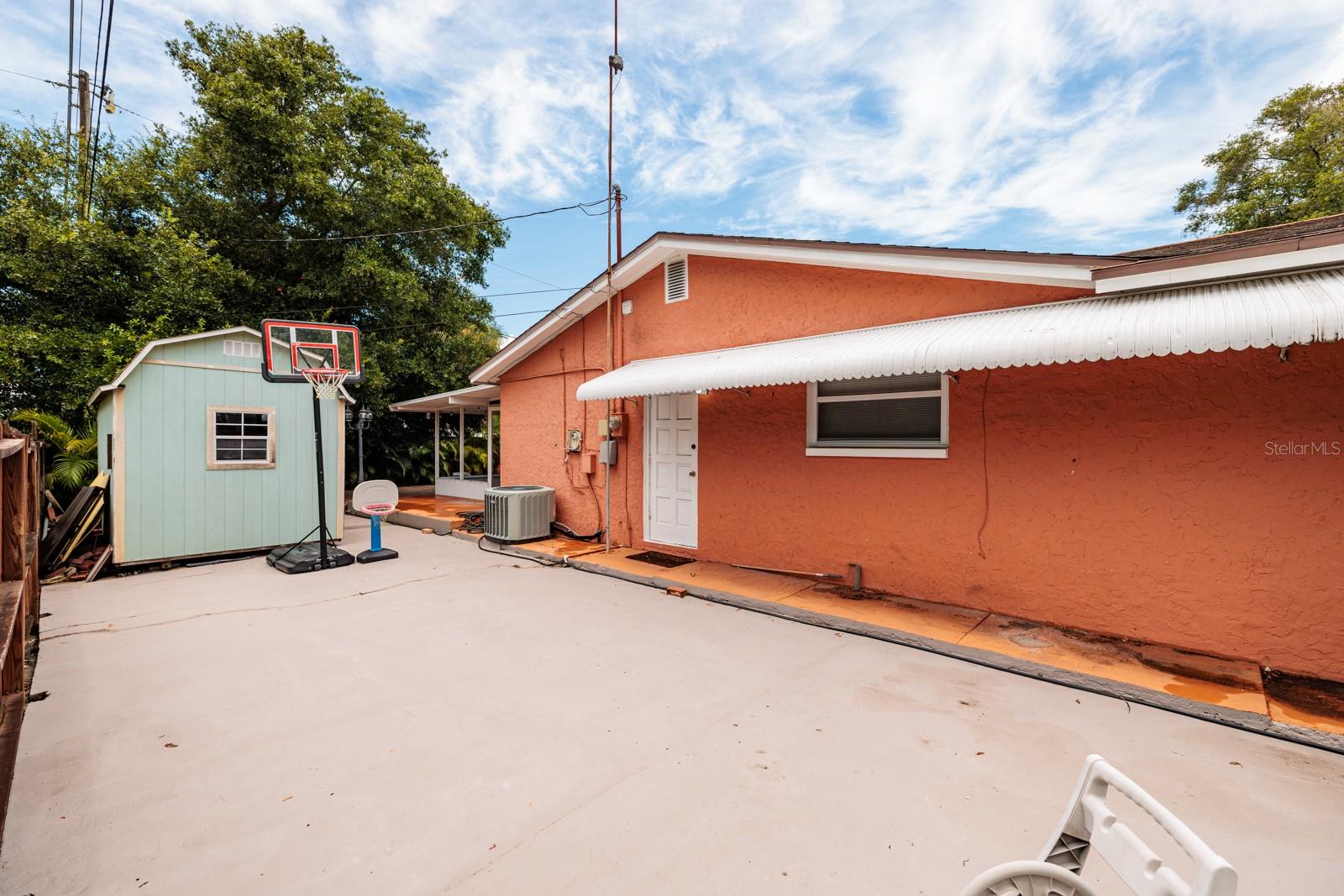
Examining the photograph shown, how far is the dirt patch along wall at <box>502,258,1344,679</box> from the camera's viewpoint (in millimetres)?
3660

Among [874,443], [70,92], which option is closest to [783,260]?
[874,443]

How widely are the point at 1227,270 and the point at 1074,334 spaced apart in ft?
3.44

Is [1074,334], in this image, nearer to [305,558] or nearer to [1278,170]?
[305,558]

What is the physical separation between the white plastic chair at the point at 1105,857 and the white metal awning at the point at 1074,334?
2856 mm

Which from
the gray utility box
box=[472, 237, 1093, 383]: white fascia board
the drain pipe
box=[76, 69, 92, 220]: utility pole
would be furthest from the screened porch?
box=[76, 69, 92, 220]: utility pole

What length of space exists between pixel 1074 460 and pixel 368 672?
5580mm

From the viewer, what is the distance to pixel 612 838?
7.32 feet

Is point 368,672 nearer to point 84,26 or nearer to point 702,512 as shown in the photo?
point 702,512

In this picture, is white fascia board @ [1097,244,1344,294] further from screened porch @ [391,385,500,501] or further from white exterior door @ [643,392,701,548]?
screened porch @ [391,385,500,501]

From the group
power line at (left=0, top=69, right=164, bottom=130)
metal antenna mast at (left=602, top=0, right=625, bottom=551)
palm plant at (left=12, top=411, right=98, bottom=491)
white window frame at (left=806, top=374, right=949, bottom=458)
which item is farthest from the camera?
power line at (left=0, top=69, right=164, bottom=130)

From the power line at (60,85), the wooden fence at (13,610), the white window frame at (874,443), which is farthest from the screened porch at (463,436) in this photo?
the power line at (60,85)

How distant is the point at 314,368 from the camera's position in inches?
284

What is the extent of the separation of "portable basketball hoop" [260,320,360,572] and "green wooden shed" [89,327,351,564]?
0.42 m

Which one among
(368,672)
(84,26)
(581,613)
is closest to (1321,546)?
(581,613)
